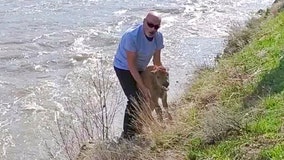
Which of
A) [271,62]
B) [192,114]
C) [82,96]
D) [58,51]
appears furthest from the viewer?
[58,51]

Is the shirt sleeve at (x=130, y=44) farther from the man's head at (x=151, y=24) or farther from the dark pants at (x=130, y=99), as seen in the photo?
the dark pants at (x=130, y=99)

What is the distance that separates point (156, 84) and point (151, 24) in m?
0.99

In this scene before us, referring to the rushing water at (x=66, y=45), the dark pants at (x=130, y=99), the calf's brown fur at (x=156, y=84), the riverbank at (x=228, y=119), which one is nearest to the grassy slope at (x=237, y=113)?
the riverbank at (x=228, y=119)

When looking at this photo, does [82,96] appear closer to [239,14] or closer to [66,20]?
[66,20]

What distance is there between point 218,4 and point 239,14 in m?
2.62

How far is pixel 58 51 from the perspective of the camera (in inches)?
666

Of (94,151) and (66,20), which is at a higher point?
(94,151)

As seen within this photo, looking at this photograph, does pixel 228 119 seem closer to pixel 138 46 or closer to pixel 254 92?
pixel 254 92

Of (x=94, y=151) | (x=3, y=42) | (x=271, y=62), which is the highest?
(x=271, y=62)

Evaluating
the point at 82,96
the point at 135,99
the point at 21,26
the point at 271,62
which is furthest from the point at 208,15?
the point at 135,99

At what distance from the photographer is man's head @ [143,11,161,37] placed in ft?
25.5

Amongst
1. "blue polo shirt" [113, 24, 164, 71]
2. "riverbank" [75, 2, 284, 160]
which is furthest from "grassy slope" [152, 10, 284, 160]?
"blue polo shirt" [113, 24, 164, 71]

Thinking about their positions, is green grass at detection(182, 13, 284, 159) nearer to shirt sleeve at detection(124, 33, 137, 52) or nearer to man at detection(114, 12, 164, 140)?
man at detection(114, 12, 164, 140)

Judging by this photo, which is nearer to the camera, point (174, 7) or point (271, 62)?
point (271, 62)
